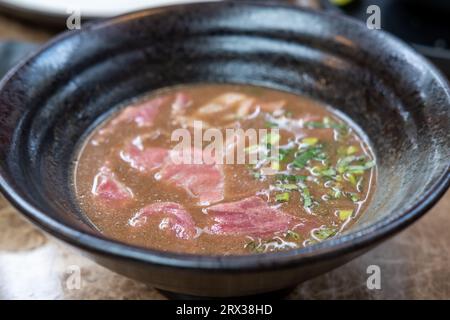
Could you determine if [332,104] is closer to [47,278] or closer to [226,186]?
[226,186]

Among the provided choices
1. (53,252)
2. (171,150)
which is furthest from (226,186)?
(53,252)

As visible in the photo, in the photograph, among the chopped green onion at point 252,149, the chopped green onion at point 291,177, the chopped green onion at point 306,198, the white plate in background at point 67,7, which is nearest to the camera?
the chopped green onion at point 306,198

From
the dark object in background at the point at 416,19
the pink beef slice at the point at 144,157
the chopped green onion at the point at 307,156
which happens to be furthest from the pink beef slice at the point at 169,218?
the dark object in background at the point at 416,19

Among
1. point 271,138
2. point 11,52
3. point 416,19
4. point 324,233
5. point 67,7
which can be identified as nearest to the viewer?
point 324,233

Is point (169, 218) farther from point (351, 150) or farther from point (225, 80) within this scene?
point (225, 80)

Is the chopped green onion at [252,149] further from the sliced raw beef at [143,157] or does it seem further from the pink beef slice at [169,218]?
the pink beef slice at [169,218]

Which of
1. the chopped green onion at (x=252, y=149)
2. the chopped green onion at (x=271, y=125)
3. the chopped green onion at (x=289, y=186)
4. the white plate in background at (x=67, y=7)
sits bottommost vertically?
the chopped green onion at (x=289, y=186)

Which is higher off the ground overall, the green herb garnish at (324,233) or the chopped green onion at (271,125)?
the chopped green onion at (271,125)

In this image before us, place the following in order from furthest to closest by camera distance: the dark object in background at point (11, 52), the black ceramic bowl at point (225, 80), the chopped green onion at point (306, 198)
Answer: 1. the dark object in background at point (11, 52)
2. the chopped green onion at point (306, 198)
3. the black ceramic bowl at point (225, 80)

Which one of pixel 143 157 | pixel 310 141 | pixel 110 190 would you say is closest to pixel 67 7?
pixel 143 157
